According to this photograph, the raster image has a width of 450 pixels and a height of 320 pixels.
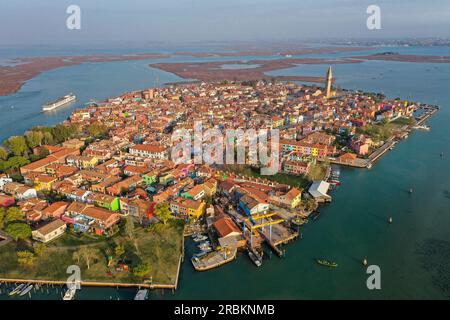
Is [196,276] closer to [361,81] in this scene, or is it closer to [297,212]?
[297,212]

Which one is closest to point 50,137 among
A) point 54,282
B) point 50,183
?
point 50,183

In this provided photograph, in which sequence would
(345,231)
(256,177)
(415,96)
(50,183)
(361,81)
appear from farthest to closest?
(361,81) < (415,96) < (256,177) < (50,183) < (345,231)

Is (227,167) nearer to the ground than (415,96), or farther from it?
nearer to the ground

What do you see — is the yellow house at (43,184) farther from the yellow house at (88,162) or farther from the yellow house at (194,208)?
the yellow house at (194,208)

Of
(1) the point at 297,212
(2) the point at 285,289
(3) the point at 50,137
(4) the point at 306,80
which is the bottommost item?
(2) the point at 285,289

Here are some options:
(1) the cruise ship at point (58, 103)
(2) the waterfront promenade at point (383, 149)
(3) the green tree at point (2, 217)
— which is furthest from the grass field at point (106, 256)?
(1) the cruise ship at point (58, 103)

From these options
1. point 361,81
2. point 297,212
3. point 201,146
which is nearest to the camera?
point 297,212

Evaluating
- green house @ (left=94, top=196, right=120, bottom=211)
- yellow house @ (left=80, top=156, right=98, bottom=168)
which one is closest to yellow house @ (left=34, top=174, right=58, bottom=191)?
yellow house @ (left=80, top=156, right=98, bottom=168)
